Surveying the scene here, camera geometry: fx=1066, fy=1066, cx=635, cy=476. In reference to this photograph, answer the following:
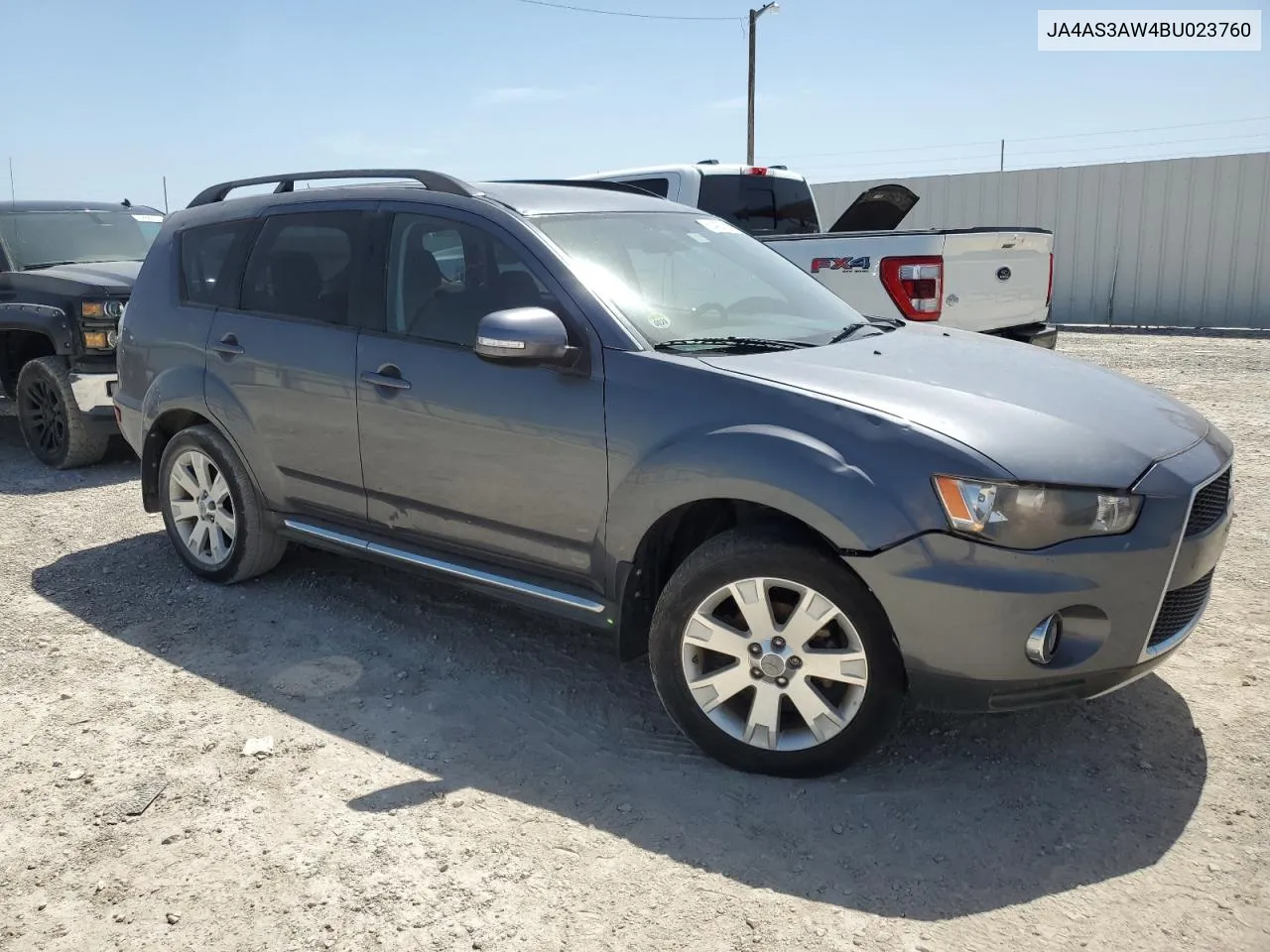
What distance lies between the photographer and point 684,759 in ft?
11.3

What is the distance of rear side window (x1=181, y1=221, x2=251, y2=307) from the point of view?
485cm

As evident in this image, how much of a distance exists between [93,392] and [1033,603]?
6585mm

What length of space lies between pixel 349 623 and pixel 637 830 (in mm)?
2042

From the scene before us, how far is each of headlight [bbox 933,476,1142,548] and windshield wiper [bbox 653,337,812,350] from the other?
933 millimetres

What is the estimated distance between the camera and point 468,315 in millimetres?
3932

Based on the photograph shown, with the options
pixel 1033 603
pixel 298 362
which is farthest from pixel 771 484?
pixel 298 362

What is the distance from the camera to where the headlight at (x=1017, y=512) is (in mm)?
2869

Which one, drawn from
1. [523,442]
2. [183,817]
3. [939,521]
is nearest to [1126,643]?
[939,521]

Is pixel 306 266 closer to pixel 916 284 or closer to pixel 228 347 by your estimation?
pixel 228 347

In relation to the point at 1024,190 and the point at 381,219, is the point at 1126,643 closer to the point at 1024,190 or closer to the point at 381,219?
the point at 381,219

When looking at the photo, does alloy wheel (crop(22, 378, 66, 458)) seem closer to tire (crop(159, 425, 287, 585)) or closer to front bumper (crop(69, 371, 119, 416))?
front bumper (crop(69, 371, 119, 416))

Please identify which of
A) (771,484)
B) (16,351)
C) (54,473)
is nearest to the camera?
(771,484)

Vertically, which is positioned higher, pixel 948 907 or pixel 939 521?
pixel 939 521

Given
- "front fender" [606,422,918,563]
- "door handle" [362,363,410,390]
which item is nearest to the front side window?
"door handle" [362,363,410,390]
